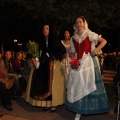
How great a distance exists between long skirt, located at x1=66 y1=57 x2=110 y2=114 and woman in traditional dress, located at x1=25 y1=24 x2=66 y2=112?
759 mm

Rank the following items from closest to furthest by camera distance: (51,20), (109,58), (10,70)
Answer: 1. (10,70)
2. (51,20)
3. (109,58)

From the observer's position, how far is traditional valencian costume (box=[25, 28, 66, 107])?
5.62 meters

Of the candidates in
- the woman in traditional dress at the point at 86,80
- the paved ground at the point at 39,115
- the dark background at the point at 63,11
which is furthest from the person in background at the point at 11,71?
the woman in traditional dress at the point at 86,80

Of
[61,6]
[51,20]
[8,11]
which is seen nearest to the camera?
[61,6]

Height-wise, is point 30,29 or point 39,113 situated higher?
point 30,29

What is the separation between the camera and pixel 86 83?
16.0 ft

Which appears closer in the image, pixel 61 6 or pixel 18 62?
pixel 18 62

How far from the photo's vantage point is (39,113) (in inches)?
228

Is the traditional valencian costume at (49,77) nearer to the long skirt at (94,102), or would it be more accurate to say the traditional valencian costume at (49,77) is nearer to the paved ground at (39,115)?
the paved ground at (39,115)

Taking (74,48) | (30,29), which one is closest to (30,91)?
(74,48)

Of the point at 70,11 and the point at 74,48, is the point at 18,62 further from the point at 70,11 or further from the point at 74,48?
the point at 70,11

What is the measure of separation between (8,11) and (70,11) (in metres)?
5.68

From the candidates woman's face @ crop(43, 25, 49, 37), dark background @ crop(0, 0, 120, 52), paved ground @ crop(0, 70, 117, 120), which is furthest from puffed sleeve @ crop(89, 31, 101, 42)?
dark background @ crop(0, 0, 120, 52)

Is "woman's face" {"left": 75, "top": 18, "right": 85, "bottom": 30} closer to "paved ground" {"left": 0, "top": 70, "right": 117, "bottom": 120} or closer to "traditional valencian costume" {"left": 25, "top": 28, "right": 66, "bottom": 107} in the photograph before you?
"traditional valencian costume" {"left": 25, "top": 28, "right": 66, "bottom": 107}
